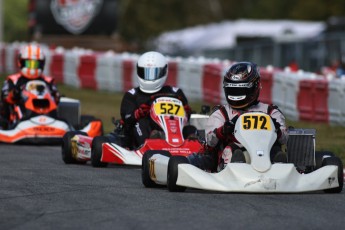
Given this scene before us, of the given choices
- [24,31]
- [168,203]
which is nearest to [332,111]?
[168,203]

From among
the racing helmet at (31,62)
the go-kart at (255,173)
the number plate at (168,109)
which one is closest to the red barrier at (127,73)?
the racing helmet at (31,62)

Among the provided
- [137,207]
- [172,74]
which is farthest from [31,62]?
[172,74]

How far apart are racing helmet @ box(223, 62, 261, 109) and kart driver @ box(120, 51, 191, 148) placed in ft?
9.42

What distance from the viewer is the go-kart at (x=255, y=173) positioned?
10.6 meters

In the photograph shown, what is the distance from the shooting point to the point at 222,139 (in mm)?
11352

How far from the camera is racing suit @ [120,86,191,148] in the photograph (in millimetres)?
14469

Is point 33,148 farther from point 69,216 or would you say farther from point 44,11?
→ point 44,11

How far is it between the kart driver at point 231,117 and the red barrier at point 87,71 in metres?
21.4

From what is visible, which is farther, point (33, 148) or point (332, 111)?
point (332, 111)

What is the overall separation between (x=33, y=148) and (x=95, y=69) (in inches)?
647

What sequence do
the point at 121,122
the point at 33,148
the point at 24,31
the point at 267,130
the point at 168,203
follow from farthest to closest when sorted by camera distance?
the point at 24,31 → the point at 33,148 → the point at 121,122 → the point at 267,130 → the point at 168,203

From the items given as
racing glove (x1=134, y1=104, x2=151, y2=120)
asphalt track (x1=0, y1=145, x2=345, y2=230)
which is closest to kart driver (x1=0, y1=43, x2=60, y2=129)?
racing glove (x1=134, y1=104, x2=151, y2=120)

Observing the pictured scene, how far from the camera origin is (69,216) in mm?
9297

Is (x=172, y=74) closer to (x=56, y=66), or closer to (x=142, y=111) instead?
(x=56, y=66)
